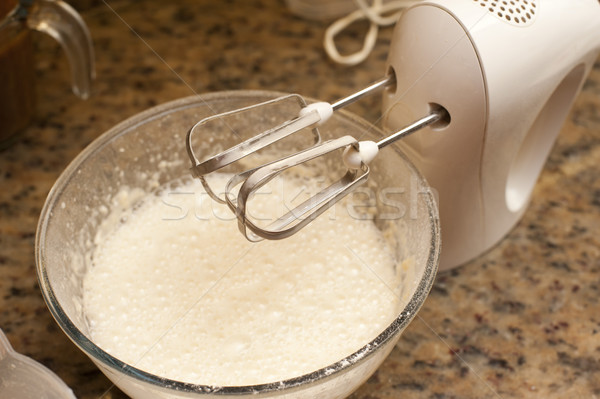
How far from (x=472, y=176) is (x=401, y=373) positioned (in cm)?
19

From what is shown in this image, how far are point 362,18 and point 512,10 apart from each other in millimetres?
452

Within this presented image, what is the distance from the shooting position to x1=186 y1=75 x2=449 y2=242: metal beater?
0.48 meters

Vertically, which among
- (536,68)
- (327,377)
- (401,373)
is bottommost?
(401,373)

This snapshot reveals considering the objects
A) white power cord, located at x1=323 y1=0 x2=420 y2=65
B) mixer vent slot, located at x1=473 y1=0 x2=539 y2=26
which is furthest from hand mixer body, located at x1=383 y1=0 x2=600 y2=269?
white power cord, located at x1=323 y1=0 x2=420 y2=65

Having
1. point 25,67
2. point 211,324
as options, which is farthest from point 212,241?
point 25,67

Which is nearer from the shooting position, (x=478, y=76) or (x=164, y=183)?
(x=478, y=76)

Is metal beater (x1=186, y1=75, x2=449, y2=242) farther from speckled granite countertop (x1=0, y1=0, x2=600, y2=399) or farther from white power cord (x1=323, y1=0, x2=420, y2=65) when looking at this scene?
white power cord (x1=323, y1=0, x2=420, y2=65)

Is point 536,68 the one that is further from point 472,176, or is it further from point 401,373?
point 401,373

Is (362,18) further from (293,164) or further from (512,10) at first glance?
(293,164)

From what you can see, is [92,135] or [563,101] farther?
[92,135]

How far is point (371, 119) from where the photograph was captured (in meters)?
0.85

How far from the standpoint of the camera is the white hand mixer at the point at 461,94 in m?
0.53

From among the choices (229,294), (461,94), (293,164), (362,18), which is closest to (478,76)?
(461,94)

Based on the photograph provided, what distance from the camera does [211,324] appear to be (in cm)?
56
